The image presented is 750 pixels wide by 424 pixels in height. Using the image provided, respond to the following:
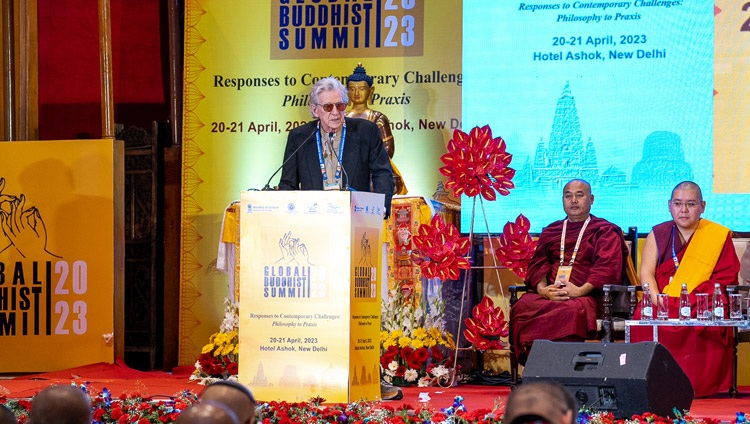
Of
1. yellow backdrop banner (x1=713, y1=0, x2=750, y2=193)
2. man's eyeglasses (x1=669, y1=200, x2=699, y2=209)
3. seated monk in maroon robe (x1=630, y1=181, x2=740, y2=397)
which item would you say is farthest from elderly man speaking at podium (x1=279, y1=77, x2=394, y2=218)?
yellow backdrop banner (x1=713, y1=0, x2=750, y2=193)

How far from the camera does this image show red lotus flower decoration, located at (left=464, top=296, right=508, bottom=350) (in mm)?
7246

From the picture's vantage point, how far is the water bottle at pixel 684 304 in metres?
6.22

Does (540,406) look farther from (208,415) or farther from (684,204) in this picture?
(684,204)

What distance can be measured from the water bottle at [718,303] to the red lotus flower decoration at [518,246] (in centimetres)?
127

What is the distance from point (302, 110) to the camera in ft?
27.3

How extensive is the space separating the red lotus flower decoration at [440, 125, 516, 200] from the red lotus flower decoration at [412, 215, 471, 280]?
278mm

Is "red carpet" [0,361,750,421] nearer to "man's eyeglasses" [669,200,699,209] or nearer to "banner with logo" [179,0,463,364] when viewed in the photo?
"banner with logo" [179,0,463,364]

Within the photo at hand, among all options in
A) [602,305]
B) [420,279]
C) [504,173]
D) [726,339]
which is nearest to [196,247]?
[420,279]

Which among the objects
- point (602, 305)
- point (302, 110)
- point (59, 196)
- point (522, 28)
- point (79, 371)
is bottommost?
point (79, 371)

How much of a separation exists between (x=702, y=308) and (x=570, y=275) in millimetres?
903

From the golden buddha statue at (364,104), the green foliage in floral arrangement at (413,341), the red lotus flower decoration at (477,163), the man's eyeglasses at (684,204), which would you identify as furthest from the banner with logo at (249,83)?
the man's eyeglasses at (684,204)

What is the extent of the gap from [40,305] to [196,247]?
1.28 meters

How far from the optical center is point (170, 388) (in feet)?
21.9

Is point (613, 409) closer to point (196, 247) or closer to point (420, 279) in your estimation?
point (420, 279)
